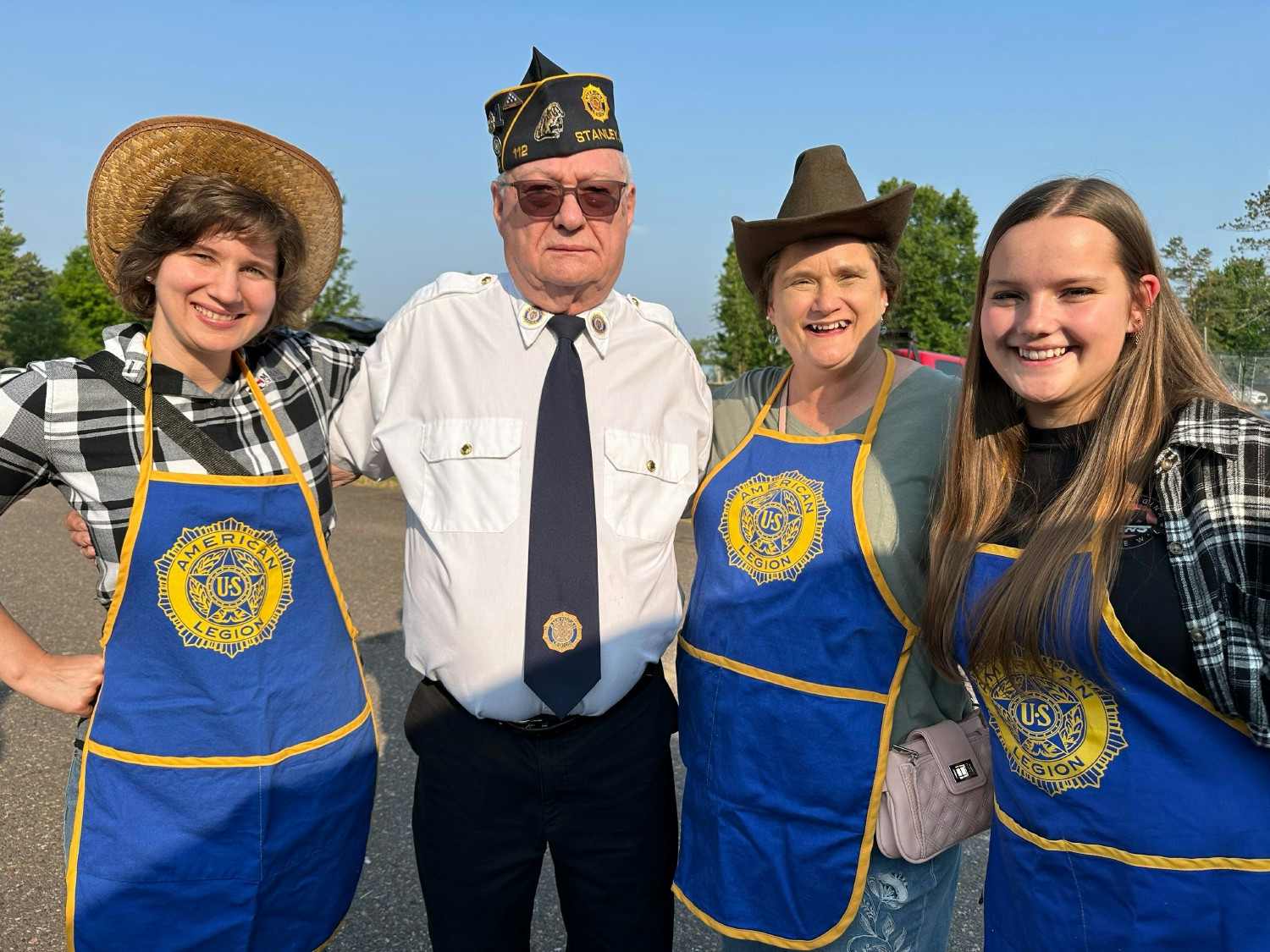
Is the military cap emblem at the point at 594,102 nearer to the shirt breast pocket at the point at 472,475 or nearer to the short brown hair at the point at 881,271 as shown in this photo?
the short brown hair at the point at 881,271

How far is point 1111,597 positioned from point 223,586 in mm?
1659

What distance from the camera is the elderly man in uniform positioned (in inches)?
78.5

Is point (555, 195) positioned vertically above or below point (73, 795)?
above

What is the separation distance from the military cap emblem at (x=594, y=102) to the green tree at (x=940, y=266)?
90.2ft

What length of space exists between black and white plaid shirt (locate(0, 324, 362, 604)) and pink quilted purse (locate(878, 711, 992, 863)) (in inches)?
58.8

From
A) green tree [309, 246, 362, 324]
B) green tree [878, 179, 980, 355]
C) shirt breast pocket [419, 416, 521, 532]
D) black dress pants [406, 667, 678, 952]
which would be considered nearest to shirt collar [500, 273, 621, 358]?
shirt breast pocket [419, 416, 521, 532]

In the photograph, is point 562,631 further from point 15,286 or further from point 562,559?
→ point 15,286

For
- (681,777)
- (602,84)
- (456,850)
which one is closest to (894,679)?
(456,850)

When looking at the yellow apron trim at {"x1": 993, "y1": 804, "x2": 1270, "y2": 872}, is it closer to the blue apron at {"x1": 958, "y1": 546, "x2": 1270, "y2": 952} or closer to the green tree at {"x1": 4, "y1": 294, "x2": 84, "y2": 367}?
the blue apron at {"x1": 958, "y1": 546, "x2": 1270, "y2": 952}

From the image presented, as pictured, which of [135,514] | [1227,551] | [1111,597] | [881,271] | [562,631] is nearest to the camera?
[1227,551]

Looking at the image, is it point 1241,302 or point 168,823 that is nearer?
point 168,823

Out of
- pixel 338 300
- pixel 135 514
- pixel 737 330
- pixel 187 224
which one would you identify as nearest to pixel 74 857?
pixel 135 514

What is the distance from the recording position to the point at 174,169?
6.30ft

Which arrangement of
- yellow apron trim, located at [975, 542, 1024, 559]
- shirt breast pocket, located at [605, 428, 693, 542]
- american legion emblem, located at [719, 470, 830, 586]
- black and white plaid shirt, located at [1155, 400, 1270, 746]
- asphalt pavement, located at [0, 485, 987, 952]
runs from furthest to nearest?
asphalt pavement, located at [0, 485, 987, 952], shirt breast pocket, located at [605, 428, 693, 542], american legion emblem, located at [719, 470, 830, 586], yellow apron trim, located at [975, 542, 1024, 559], black and white plaid shirt, located at [1155, 400, 1270, 746]
